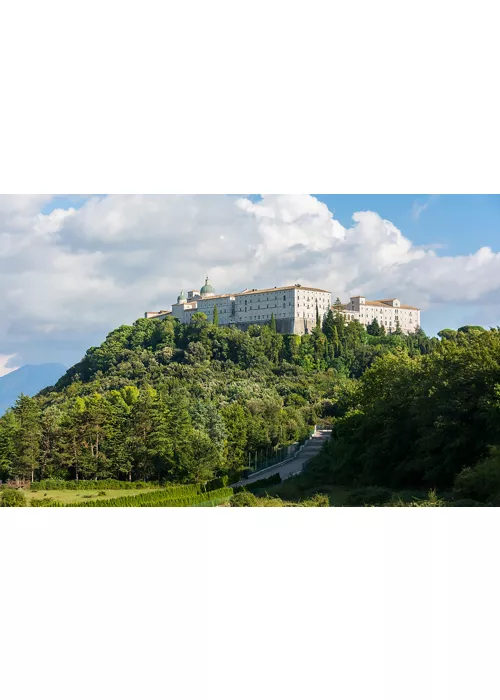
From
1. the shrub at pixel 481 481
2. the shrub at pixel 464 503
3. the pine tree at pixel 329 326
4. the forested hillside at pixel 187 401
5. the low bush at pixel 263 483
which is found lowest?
the low bush at pixel 263 483

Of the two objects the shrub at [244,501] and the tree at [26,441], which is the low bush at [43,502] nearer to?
the tree at [26,441]

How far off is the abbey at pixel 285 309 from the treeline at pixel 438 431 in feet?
91.4

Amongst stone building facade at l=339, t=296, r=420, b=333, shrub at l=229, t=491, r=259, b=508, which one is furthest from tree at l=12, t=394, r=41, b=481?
stone building facade at l=339, t=296, r=420, b=333

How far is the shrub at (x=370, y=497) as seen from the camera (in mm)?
→ 11145

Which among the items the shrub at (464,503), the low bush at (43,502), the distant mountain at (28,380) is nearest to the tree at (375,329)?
the distant mountain at (28,380)

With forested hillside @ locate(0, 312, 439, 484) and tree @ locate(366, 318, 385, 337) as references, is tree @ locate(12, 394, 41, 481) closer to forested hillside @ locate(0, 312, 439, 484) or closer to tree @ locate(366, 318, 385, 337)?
forested hillside @ locate(0, 312, 439, 484)

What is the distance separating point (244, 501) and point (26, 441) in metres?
6.54

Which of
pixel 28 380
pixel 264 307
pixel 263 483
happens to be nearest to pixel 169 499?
pixel 263 483

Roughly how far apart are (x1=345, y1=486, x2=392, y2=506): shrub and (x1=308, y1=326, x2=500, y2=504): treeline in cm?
73

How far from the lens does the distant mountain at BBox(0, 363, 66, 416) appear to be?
24.3m

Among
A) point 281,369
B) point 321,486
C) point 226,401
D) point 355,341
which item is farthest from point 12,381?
point 355,341

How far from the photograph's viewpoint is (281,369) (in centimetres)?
3525

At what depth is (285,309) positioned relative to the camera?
43.1m
